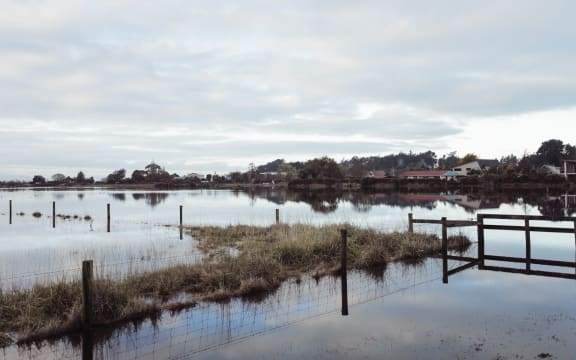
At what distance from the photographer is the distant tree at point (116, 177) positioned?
178 metres

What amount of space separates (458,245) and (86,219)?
2829 centimetres

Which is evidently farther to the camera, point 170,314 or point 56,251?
point 56,251

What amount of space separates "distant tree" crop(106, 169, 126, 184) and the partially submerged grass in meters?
171

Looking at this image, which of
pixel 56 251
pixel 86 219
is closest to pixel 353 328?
pixel 56 251

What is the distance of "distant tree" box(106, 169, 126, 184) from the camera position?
178 metres

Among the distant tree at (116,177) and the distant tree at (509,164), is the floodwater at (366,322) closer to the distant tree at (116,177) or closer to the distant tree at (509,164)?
the distant tree at (509,164)

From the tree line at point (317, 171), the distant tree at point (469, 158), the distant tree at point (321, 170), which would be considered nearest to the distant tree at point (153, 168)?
the tree line at point (317, 171)

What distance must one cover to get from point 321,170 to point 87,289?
105 m

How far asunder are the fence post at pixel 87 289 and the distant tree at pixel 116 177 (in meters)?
180

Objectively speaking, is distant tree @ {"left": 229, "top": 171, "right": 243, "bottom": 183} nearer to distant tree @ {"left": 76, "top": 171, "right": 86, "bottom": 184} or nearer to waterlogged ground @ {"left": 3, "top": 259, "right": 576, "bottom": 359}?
distant tree @ {"left": 76, "top": 171, "right": 86, "bottom": 184}

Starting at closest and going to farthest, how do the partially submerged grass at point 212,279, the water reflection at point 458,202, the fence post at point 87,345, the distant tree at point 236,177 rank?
the fence post at point 87,345
the partially submerged grass at point 212,279
the water reflection at point 458,202
the distant tree at point 236,177

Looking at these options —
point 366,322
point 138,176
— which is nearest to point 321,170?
point 138,176

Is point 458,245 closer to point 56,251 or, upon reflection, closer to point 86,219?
point 56,251

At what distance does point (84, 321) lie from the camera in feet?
27.2
